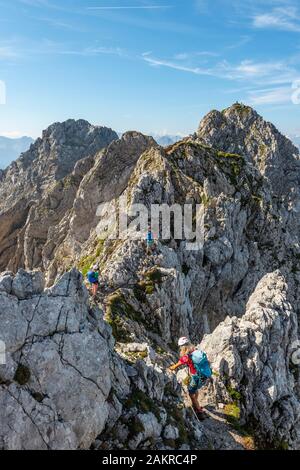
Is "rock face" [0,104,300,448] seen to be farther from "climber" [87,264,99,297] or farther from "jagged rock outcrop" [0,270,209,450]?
"climber" [87,264,99,297]

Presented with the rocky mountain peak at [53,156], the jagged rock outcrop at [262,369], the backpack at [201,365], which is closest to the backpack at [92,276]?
the jagged rock outcrop at [262,369]

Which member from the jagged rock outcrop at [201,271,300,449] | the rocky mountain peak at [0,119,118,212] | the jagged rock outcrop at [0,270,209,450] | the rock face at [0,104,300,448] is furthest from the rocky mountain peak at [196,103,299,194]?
the jagged rock outcrop at [0,270,209,450]

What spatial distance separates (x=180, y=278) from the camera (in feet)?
129

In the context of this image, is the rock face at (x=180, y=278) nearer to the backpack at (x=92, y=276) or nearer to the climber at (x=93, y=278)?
the climber at (x=93, y=278)

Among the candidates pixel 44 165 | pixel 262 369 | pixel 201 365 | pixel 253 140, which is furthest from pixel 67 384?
pixel 44 165

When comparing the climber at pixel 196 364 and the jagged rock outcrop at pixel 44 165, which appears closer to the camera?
the climber at pixel 196 364

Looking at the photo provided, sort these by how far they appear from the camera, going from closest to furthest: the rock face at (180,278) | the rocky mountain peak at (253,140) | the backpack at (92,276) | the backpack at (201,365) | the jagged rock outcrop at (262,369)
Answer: the backpack at (201,365)
the rock face at (180,278)
the jagged rock outcrop at (262,369)
the backpack at (92,276)
the rocky mountain peak at (253,140)

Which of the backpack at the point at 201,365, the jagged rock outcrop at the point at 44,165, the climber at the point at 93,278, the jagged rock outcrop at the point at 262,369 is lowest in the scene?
the jagged rock outcrop at the point at 262,369

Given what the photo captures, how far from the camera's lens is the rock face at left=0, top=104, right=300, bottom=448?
63.2ft

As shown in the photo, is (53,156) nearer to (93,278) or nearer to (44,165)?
(44,165)

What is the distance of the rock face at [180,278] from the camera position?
63.2ft

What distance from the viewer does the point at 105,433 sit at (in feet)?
52.9

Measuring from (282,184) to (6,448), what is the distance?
421ft

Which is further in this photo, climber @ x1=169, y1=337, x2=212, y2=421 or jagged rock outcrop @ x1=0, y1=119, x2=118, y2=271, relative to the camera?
jagged rock outcrop @ x1=0, y1=119, x2=118, y2=271
